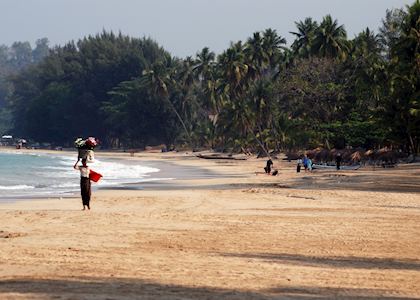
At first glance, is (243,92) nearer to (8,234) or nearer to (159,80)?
(159,80)

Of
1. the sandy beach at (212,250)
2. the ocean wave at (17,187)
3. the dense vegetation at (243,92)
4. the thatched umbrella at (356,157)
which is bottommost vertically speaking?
the ocean wave at (17,187)

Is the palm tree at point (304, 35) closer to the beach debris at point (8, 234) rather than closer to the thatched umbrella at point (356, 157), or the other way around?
the thatched umbrella at point (356, 157)

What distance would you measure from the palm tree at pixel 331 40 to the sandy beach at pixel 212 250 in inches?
2224

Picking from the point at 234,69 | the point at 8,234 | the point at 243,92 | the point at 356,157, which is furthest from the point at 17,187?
the point at 243,92

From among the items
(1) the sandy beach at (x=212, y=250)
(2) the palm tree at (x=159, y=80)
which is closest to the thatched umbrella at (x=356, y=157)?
(1) the sandy beach at (x=212, y=250)

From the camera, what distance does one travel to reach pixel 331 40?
78562 mm

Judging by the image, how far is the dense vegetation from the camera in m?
54.9

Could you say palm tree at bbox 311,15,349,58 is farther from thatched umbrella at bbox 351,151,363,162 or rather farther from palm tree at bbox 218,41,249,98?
thatched umbrella at bbox 351,151,363,162

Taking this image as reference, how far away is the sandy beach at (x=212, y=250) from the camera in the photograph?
8.77 metres

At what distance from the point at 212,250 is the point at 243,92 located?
82682 mm

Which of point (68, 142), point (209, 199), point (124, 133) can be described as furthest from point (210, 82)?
point (209, 199)

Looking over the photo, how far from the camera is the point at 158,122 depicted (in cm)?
12169

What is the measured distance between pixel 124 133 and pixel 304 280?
118 meters

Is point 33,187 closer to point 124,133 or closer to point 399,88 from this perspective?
point 399,88
